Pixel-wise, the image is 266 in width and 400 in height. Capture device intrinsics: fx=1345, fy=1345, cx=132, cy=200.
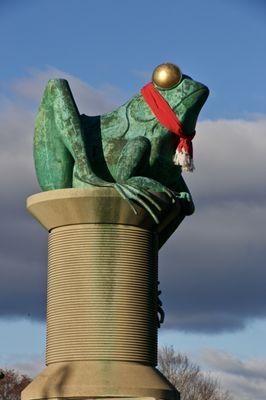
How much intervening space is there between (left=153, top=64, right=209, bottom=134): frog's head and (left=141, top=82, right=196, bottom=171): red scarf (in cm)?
10

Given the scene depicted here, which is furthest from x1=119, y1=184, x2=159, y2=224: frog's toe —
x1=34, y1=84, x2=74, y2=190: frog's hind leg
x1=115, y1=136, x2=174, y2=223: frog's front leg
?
x1=34, y1=84, x2=74, y2=190: frog's hind leg

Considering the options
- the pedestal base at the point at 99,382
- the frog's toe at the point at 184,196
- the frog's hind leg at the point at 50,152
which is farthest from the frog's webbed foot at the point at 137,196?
the pedestal base at the point at 99,382

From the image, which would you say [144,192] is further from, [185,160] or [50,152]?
[50,152]

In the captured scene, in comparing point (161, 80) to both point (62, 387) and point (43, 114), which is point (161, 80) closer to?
point (43, 114)

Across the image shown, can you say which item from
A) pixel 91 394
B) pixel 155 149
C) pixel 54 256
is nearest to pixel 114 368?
pixel 91 394

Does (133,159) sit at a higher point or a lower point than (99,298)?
higher

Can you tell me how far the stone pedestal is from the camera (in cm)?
2314

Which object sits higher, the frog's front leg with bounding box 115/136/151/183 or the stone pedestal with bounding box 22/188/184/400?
the frog's front leg with bounding box 115/136/151/183

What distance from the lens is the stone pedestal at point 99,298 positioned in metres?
23.1

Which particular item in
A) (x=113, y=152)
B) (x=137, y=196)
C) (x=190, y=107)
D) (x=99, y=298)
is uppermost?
(x=190, y=107)

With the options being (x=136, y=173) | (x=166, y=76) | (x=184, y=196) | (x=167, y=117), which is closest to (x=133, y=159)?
(x=136, y=173)

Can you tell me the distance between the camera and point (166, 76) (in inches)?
962

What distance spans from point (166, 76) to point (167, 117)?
76cm

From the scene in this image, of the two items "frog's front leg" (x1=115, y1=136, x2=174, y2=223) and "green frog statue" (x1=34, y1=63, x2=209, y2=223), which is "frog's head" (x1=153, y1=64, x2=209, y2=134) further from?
"frog's front leg" (x1=115, y1=136, x2=174, y2=223)
